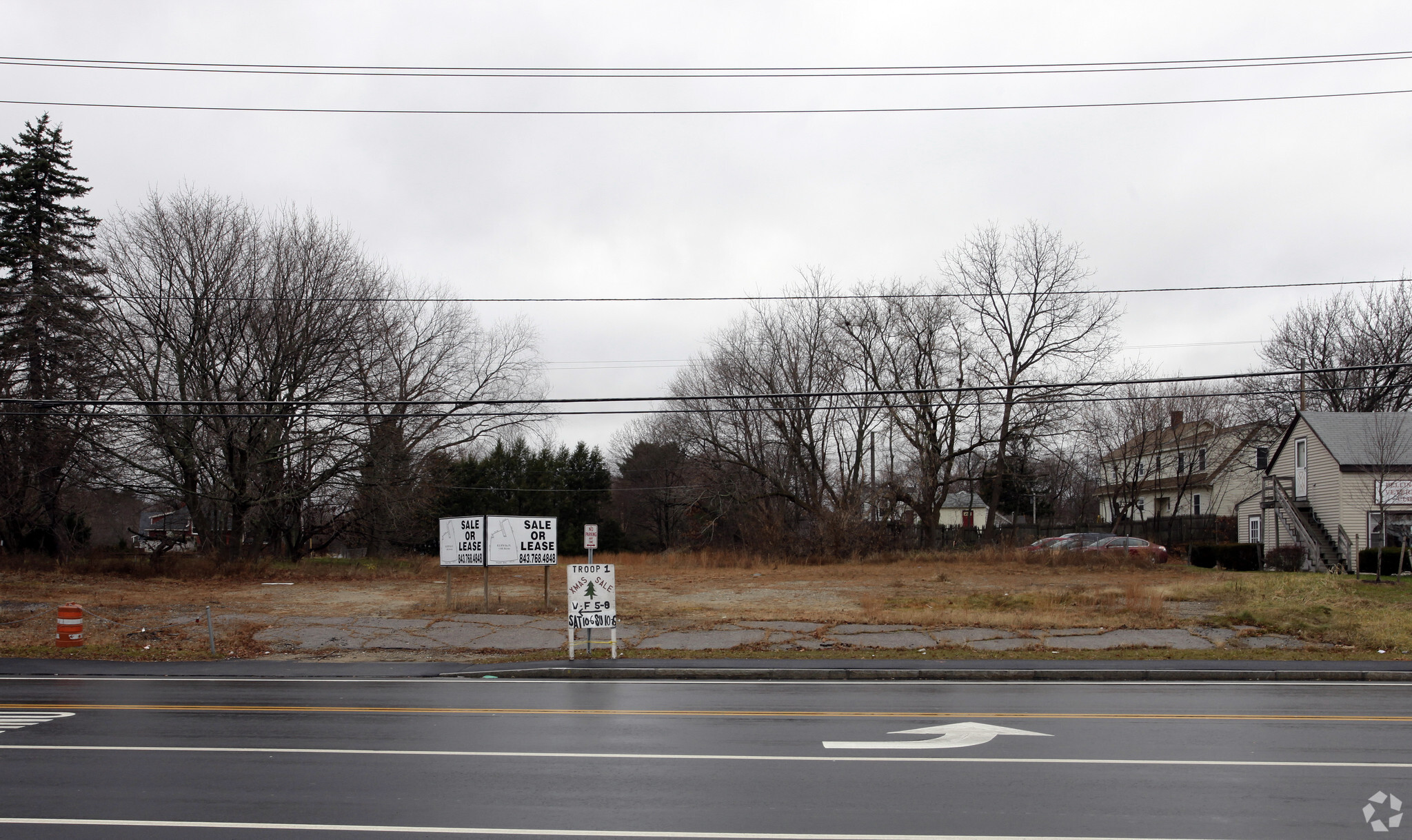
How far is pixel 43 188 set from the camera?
121ft

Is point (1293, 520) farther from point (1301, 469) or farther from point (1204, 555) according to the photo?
point (1204, 555)

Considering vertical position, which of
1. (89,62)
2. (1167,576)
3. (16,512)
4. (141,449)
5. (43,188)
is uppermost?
(43,188)

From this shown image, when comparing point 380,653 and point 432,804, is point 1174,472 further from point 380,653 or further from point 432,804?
point 432,804

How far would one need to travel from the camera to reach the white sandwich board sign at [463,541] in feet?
71.8

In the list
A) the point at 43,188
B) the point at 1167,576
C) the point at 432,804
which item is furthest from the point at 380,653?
the point at 43,188

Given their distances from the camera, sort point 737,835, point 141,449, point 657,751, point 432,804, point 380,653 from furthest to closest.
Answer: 1. point 141,449
2. point 380,653
3. point 657,751
4. point 432,804
5. point 737,835

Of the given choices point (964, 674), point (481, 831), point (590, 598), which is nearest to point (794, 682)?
point (964, 674)

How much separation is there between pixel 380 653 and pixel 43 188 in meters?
31.7

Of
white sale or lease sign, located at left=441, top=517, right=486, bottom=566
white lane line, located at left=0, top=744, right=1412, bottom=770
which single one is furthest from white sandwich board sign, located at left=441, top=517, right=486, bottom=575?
white lane line, located at left=0, top=744, right=1412, bottom=770

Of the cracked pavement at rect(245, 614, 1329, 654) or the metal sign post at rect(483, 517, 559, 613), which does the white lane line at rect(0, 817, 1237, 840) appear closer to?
the cracked pavement at rect(245, 614, 1329, 654)

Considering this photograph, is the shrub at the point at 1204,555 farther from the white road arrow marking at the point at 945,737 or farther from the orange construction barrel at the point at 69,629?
the orange construction barrel at the point at 69,629

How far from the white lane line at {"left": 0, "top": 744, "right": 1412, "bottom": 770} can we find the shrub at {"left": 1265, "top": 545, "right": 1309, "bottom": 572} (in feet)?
99.9

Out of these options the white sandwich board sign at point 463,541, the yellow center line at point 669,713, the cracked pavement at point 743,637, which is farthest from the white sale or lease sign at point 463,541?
the yellow center line at point 669,713

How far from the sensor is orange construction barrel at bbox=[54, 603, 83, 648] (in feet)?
56.9
